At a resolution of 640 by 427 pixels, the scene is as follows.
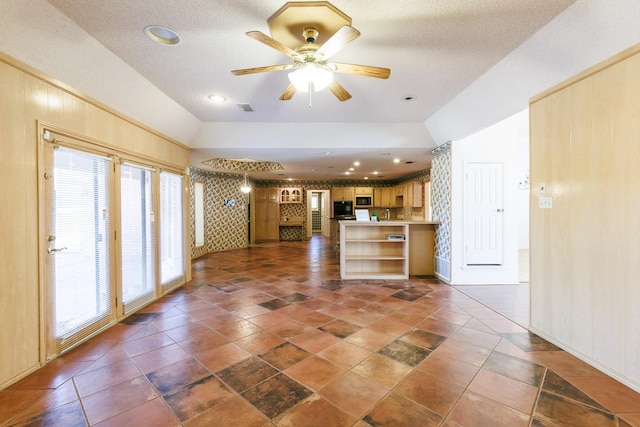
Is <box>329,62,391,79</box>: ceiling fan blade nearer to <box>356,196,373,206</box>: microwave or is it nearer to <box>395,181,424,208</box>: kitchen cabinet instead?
<box>395,181,424,208</box>: kitchen cabinet

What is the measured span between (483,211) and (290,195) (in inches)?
284

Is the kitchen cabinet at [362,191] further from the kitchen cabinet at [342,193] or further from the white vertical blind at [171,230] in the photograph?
the white vertical blind at [171,230]

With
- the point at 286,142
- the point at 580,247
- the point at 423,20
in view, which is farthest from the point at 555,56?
the point at 286,142

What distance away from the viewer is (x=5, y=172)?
1.89m

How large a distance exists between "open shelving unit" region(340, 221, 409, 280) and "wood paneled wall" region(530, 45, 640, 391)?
2382 millimetres

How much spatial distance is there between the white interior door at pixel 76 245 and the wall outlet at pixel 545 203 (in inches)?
179

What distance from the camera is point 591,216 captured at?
213 centimetres

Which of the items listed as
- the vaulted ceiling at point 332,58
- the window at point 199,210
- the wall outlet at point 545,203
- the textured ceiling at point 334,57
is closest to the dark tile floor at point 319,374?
the wall outlet at point 545,203

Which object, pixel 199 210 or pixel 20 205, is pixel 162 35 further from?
pixel 199 210

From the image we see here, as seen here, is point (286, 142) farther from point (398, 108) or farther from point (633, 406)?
point (633, 406)

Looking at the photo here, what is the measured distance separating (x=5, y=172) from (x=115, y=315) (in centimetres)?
183

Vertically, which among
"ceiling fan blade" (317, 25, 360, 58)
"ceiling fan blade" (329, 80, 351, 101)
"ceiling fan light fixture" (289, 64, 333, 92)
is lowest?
"ceiling fan light fixture" (289, 64, 333, 92)

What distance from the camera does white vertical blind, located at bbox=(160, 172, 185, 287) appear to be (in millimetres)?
4004

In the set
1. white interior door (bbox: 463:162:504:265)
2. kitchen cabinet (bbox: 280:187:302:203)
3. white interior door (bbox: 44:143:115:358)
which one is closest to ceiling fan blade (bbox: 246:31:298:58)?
white interior door (bbox: 44:143:115:358)
